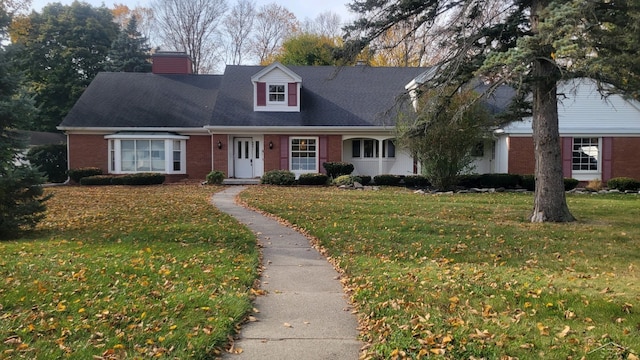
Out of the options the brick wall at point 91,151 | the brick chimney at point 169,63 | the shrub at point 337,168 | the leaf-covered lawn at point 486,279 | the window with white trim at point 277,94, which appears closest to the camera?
the leaf-covered lawn at point 486,279

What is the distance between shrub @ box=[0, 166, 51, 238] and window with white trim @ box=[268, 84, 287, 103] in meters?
15.3

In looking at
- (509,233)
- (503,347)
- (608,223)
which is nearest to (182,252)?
(503,347)

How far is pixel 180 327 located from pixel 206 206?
9.43 meters

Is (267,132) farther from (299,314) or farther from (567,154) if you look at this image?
(299,314)

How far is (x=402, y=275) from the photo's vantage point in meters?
6.75

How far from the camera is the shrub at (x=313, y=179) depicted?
841 inches

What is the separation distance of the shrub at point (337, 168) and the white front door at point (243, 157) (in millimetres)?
4217

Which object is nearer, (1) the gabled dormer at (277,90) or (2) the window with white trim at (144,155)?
(1) the gabled dormer at (277,90)

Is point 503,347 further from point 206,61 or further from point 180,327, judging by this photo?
point 206,61

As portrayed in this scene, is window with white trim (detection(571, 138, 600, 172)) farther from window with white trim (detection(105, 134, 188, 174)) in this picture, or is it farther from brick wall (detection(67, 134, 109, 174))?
brick wall (detection(67, 134, 109, 174))

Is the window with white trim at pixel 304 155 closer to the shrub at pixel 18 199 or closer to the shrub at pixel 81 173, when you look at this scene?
the shrub at pixel 81 173

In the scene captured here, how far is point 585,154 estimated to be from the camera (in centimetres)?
2320

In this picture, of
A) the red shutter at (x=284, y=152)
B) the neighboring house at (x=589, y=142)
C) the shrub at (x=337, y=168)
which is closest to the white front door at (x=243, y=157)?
the red shutter at (x=284, y=152)

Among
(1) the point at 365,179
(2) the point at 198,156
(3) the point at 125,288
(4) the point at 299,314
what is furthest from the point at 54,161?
(4) the point at 299,314
